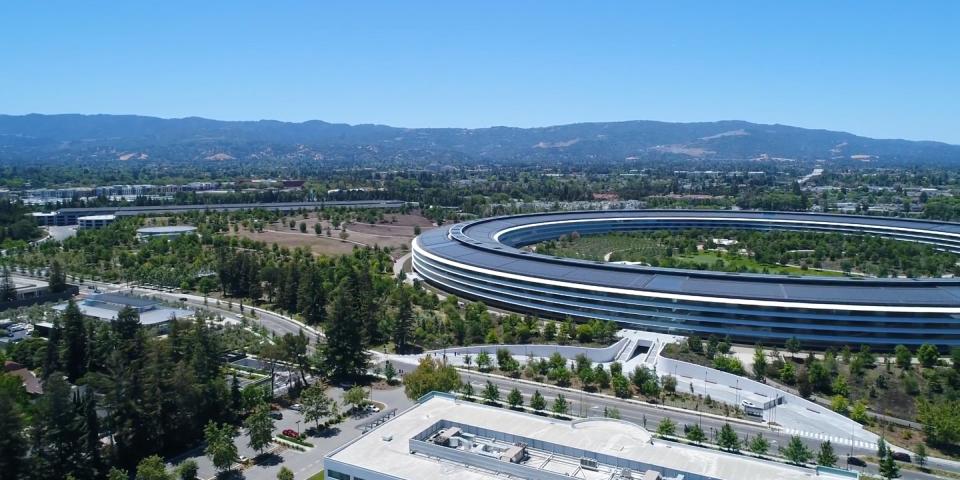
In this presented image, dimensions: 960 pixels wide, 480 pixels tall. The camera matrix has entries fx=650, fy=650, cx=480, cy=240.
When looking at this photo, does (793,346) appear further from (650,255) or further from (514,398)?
(650,255)

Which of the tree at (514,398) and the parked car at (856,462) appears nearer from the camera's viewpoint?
the parked car at (856,462)

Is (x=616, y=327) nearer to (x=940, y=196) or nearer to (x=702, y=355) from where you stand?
(x=702, y=355)

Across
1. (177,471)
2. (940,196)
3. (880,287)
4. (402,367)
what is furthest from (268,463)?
(940,196)

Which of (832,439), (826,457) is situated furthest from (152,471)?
(832,439)

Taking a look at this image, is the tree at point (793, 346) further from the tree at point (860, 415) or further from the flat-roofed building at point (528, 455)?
the flat-roofed building at point (528, 455)

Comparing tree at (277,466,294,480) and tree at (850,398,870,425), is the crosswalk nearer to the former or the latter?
tree at (850,398,870,425)

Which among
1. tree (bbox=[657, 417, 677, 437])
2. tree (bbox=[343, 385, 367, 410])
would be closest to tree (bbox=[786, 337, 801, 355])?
tree (bbox=[657, 417, 677, 437])

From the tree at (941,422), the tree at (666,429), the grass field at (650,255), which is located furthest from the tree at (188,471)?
the grass field at (650,255)
